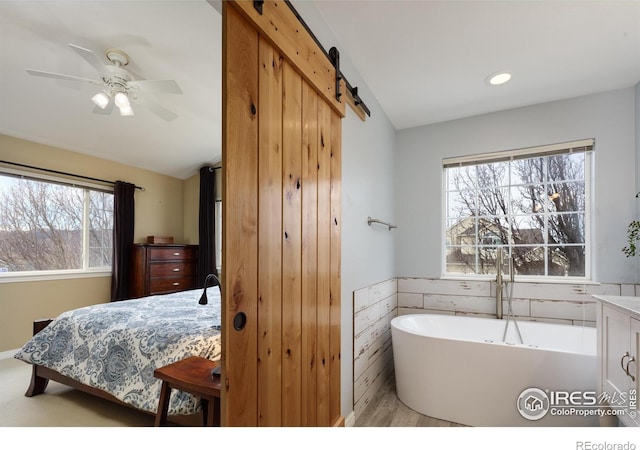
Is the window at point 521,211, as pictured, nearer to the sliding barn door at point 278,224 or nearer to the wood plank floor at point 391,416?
the wood plank floor at point 391,416

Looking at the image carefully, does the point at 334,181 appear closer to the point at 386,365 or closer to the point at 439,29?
the point at 439,29

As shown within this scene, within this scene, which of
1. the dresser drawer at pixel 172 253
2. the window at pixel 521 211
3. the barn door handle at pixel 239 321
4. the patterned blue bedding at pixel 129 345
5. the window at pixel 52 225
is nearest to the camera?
the barn door handle at pixel 239 321

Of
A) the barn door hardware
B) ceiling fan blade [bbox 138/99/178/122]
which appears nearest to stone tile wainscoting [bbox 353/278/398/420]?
the barn door hardware

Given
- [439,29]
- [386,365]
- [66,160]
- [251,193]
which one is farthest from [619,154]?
[66,160]

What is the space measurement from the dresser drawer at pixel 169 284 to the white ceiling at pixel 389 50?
206 centimetres

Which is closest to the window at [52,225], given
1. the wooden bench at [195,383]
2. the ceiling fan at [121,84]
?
the ceiling fan at [121,84]

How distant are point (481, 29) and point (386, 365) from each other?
266cm

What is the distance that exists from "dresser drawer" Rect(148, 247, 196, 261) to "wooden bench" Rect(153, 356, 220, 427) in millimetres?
2722

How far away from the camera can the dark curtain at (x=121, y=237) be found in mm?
3770

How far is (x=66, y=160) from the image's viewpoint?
3428mm

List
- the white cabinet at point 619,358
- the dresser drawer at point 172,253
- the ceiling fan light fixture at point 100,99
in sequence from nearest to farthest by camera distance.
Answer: the white cabinet at point 619,358 < the ceiling fan light fixture at point 100,99 < the dresser drawer at point 172,253

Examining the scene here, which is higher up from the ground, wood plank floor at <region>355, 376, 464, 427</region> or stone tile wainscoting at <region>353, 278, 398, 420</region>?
stone tile wainscoting at <region>353, 278, 398, 420</region>

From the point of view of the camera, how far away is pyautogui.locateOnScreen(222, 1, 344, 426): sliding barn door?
960mm

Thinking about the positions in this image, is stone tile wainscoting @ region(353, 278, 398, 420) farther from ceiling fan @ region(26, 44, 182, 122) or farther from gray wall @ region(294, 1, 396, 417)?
ceiling fan @ region(26, 44, 182, 122)
